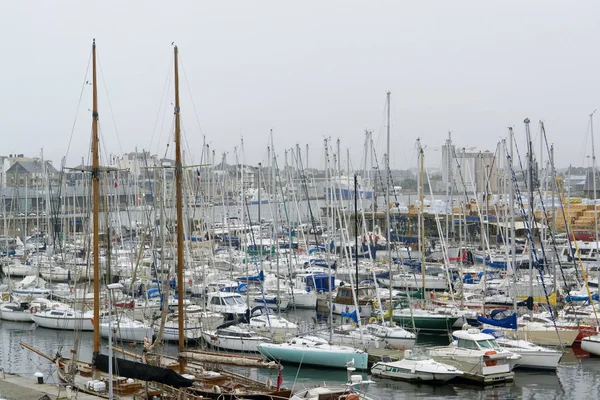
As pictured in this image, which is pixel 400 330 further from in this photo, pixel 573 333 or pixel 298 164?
pixel 298 164

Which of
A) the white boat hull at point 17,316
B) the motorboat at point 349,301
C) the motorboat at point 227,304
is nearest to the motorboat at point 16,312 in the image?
the white boat hull at point 17,316

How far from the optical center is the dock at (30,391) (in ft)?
78.3

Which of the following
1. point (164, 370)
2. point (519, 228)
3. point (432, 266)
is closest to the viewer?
point (164, 370)

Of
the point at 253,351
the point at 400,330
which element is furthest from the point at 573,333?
the point at 253,351

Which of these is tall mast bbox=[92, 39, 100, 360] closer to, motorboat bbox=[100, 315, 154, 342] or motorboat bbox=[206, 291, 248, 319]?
motorboat bbox=[100, 315, 154, 342]

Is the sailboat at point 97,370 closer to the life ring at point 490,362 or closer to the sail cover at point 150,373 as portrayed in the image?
the sail cover at point 150,373

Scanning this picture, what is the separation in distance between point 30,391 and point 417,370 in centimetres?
1424

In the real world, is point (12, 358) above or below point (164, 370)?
below

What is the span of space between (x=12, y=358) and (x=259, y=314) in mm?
12082

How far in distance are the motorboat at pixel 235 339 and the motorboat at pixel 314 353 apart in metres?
1.18

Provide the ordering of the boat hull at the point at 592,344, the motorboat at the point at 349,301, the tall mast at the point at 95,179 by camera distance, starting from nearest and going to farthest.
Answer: the tall mast at the point at 95,179 → the boat hull at the point at 592,344 → the motorboat at the point at 349,301

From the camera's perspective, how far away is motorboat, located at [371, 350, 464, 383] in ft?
103

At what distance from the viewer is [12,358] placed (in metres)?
38.1

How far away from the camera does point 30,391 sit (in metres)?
25.1
